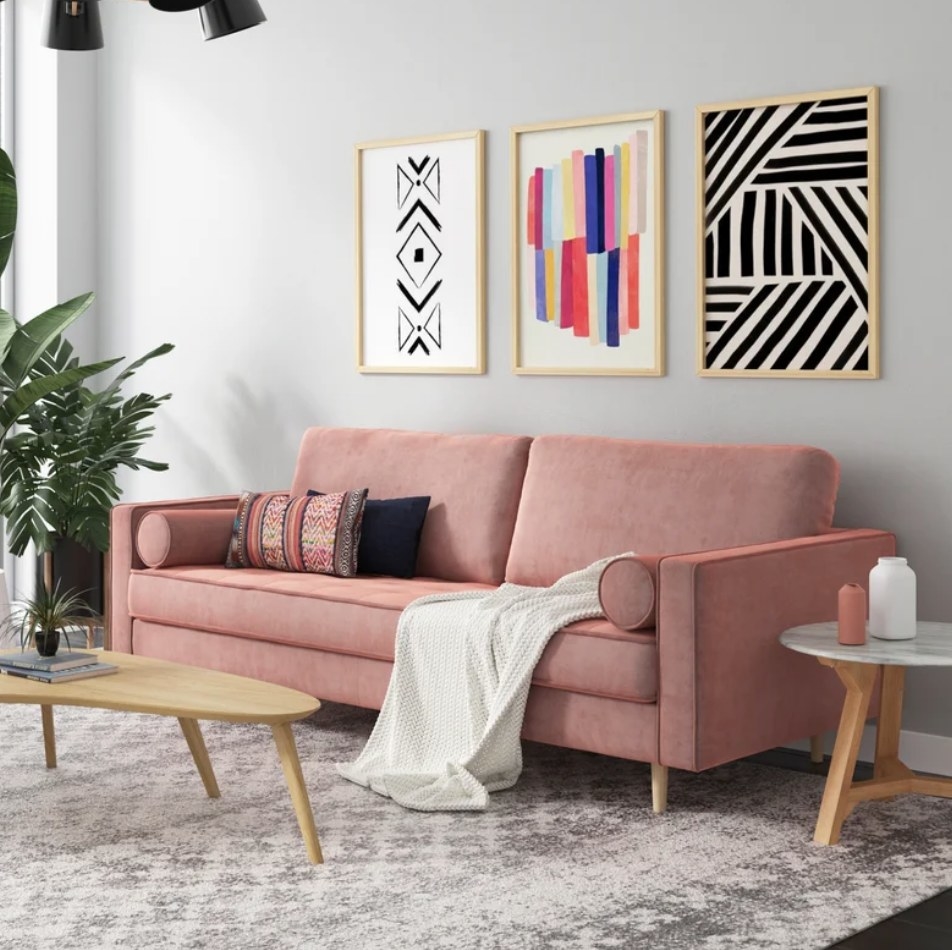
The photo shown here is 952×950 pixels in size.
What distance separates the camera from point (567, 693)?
3.90 m

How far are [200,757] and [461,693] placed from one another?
0.69m

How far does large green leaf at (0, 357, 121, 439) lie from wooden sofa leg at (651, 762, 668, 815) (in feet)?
8.95

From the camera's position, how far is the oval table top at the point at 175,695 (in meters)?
3.39

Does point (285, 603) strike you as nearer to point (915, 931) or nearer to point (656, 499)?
point (656, 499)

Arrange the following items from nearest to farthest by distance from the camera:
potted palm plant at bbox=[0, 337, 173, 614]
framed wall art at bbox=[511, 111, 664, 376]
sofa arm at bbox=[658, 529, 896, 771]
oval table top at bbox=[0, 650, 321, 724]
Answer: oval table top at bbox=[0, 650, 321, 724] < sofa arm at bbox=[658, 529, 896, 771] < framed wall art at bbox=[511, 111, 664, 376] < potted palm plant at bbox=[0, 337, 173, 614]

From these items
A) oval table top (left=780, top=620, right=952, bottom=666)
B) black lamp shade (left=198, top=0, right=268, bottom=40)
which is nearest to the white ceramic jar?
oval table top (left=780, top=620, right=952, bottom=666)

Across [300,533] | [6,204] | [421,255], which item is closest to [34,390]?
[6,204]

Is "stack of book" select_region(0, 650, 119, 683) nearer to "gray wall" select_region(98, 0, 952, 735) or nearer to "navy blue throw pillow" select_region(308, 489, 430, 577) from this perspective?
"navy blue throw pillow" select_region(308, 489, 430, 577)

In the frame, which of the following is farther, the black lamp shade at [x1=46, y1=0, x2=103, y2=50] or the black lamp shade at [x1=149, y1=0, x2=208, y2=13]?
the black lamp shade at [x1=46, y1=0, x2=103, y2=50]

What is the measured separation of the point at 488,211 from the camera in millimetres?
5219

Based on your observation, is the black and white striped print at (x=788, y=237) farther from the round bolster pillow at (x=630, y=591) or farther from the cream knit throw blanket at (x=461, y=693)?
the round bolster pillow at (x=630, y=591)

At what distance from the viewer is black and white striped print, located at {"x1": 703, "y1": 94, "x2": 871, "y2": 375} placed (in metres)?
4.37

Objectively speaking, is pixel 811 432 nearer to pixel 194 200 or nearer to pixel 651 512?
pixel 651 512

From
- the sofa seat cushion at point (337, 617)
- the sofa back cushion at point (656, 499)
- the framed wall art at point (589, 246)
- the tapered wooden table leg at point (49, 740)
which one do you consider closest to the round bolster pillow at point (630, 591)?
the sofa seat cushion at point (337, 617)
